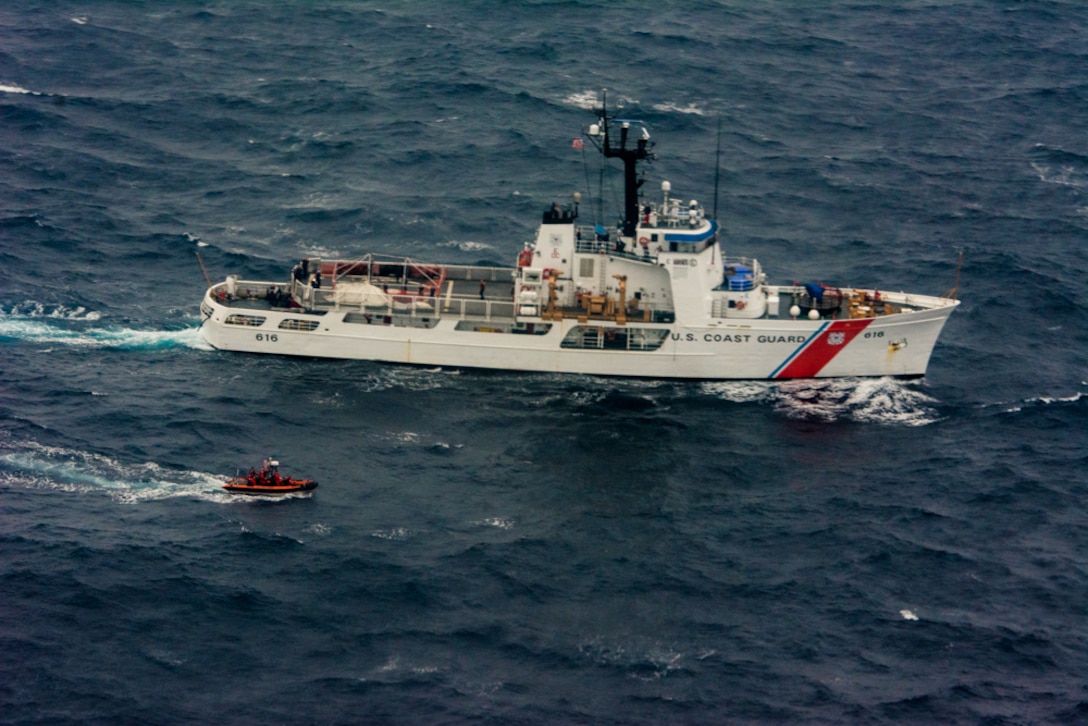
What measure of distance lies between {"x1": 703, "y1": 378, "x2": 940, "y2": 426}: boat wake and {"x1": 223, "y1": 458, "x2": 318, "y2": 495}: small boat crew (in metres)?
27.1

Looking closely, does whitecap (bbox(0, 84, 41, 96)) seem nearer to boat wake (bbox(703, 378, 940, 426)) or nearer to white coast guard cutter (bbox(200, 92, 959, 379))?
white coast guard cutter (bbox(200, 92, 959, 379))

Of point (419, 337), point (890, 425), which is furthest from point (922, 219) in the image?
point (419, 337)

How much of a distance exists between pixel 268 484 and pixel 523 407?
17871 mm

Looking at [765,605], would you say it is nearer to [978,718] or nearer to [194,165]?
[978,718]

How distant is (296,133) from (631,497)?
54.4 meters

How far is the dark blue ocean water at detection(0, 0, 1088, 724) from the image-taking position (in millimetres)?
68562

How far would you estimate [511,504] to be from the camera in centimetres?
8094

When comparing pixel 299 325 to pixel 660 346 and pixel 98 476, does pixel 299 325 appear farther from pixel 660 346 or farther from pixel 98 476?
pixel 660 346

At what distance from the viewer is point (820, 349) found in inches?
3767

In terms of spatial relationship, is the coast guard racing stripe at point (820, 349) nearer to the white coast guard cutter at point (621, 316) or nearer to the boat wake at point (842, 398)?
the white coast guard cutter at point (621, 316)

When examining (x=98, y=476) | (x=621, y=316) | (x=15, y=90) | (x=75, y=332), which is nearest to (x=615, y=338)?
(x=621, y=316)

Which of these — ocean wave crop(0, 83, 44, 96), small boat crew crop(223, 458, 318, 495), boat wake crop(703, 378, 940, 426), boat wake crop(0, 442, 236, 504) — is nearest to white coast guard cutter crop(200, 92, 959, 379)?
boat wake crop(703, 378, 940, 426)

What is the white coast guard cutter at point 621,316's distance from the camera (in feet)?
314

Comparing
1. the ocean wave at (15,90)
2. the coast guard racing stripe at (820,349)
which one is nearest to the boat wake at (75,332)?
the ocean wave at (15,90)
